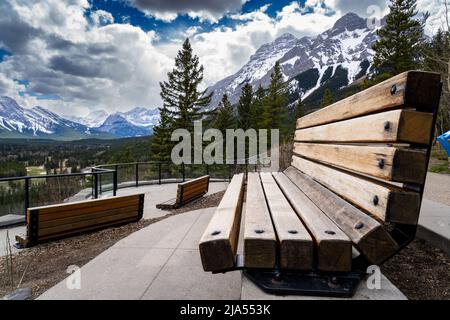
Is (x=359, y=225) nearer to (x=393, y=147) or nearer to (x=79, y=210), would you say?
(x=393, y=147)

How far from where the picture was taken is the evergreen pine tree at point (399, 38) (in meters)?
28.4

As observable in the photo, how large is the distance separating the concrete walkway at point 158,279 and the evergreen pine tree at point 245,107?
136 ft

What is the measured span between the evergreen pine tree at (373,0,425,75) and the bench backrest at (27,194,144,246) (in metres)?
30.7

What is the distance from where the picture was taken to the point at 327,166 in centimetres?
267

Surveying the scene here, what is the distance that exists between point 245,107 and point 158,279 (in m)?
42.5

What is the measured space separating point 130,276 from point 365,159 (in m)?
2.09

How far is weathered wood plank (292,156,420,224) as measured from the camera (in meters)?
1.36

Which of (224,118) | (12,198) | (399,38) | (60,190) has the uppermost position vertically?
(399,38)

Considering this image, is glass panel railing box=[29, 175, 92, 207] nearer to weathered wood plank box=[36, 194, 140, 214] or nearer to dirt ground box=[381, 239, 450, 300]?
weathered wood plank box=[36, 194, 140, 214]

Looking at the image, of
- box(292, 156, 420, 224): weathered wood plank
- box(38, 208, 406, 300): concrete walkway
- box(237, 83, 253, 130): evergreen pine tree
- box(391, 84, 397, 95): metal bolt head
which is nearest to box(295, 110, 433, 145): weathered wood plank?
box(391, 84, 397, 95): metal bolt head

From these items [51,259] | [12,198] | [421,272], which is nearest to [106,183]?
[12,198]

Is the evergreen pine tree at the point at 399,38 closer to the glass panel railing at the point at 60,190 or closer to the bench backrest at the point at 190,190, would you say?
the bench backrest at the point at 190,190

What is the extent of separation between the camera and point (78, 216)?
5344 mm

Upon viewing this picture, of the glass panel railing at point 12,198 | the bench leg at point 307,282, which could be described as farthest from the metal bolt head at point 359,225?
the glass panel railing at point 12,198
